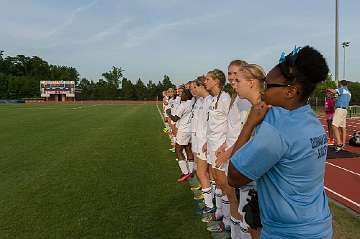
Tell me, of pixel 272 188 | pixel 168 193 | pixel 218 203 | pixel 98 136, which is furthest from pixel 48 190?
pixel 98 136

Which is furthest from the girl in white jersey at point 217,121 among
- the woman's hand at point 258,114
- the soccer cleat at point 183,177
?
the soccer cleat at point 183,177

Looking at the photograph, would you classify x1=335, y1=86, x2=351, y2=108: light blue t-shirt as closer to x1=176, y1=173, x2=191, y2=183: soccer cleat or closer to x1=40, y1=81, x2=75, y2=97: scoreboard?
x1=176, y1=173, x2=191, y2=183: soccer cleat

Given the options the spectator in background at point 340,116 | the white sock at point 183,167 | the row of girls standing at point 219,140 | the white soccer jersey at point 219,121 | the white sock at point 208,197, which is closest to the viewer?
the row of girls standing at point 219,140

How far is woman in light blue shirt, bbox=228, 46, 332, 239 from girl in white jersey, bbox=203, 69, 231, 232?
301cm

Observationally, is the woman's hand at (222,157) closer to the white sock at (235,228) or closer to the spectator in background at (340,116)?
the white sock at (235,228)

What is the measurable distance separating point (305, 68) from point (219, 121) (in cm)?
337

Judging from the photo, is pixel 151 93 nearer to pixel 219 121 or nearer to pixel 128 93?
pixel 128 93

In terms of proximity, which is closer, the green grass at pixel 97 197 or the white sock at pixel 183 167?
the green grass at pixel 97 197

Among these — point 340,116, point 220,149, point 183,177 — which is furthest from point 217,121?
point 340,116

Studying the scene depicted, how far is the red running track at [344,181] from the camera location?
7.04 metres

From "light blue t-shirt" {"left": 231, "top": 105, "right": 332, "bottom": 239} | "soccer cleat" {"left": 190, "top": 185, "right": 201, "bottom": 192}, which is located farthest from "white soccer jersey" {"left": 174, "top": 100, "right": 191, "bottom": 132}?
"light blue t-shirt" {"left": 231, "top": 105, "right": 332, "bottom": 239}

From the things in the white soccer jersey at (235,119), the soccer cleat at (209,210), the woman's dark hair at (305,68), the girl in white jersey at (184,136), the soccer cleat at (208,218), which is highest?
the woman's dark hair at (305,68)

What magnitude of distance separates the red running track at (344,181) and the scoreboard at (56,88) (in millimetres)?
86676

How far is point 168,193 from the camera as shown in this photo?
7.69 m
